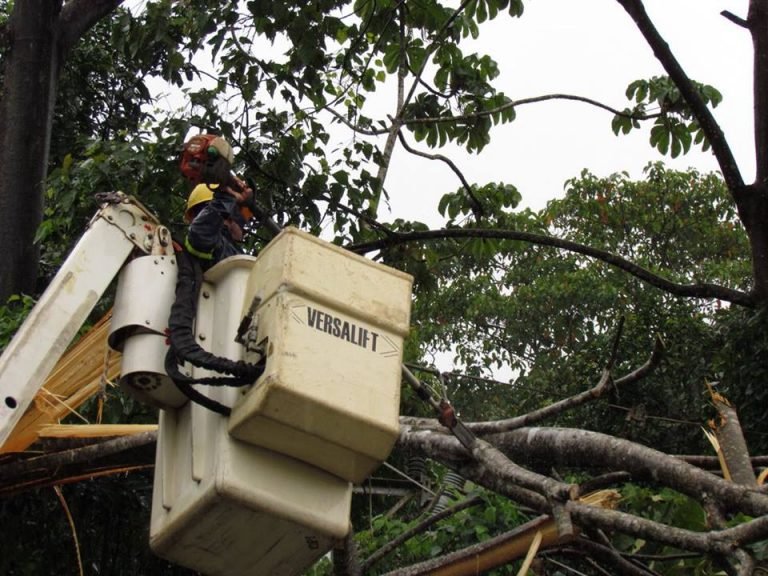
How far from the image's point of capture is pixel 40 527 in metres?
4.92

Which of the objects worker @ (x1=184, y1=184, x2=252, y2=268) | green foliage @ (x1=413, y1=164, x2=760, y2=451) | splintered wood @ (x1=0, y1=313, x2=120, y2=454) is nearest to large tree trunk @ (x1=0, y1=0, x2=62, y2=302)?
splintered wood @ (x1=0, y1=313, x2=120, y2=454)

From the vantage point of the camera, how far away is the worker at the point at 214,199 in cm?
350

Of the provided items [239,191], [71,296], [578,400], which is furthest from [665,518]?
[71,296]

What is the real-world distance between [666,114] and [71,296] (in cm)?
370

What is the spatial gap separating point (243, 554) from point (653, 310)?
14.2 feet

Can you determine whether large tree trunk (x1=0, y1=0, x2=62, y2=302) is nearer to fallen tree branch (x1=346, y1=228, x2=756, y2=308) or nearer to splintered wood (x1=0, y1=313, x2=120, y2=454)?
fallen tree branch (x1=346, y1=228, x2=756, y2=308)

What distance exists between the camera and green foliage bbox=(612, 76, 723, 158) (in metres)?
6.12

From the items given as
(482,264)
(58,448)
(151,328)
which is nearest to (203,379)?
(151,328)

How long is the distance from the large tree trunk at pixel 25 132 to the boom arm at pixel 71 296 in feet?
7.99

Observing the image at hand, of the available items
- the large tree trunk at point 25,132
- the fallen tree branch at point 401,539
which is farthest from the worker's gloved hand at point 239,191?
the large tree trunk at point 25,132

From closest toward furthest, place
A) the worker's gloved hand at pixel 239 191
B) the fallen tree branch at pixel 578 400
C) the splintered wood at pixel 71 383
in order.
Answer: the fallen tree branch at pixel 578 400 < the worker's gloved hand at pixel 239 191 < the splintered wood at pixel 71 383

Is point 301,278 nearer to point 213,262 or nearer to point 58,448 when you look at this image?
point 213,262

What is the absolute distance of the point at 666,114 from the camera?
6.18m

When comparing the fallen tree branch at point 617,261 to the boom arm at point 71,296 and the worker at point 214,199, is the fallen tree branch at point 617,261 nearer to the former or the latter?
the worker at point 214,199
